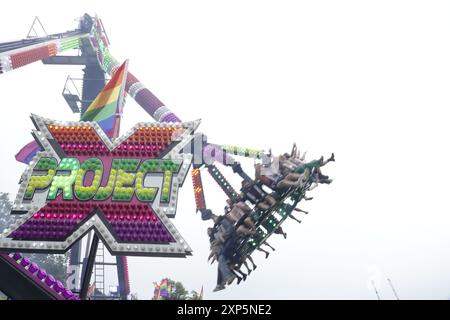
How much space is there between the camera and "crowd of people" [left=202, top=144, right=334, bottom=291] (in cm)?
1327

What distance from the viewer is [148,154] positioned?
1051cm

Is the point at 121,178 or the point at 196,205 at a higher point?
the point at 196,205

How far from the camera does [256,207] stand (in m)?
13.5

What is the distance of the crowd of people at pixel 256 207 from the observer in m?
13.3

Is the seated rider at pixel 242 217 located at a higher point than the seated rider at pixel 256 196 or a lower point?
lower

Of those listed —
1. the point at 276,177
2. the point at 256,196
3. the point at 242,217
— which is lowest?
the point at 242,217

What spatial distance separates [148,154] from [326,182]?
23.4 ft

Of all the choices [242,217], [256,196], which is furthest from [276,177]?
[242,217]

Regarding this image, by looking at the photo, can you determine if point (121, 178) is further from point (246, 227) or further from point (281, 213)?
point (281, 213)

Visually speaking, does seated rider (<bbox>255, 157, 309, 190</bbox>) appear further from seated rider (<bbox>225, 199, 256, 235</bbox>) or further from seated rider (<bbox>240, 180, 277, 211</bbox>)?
seated rider (<bbox>225, 199, 256, 235</bbox>)

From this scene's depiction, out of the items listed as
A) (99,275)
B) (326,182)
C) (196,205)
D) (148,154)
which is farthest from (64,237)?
(99,275)

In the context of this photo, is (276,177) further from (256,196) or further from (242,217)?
(242,217)

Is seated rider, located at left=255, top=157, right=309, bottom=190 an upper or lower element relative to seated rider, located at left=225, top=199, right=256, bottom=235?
upper

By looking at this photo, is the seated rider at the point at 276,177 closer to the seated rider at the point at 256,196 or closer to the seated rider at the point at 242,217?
the seated rider at the point at 256,196
